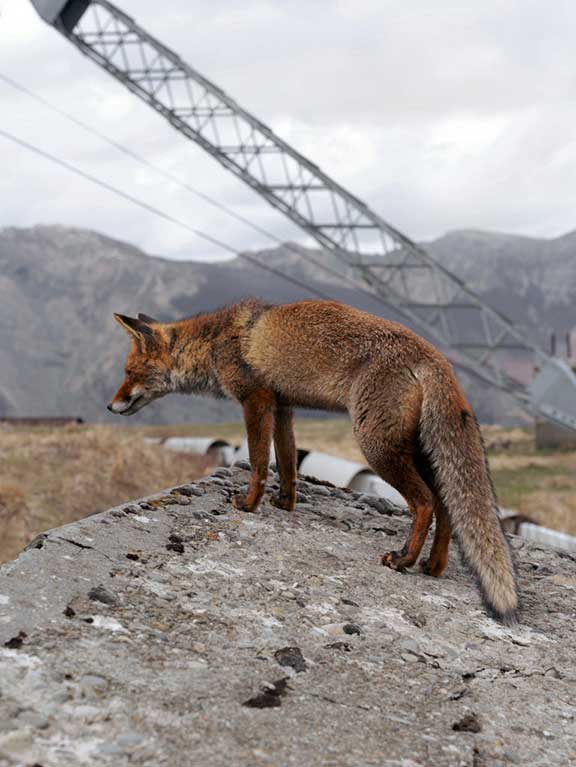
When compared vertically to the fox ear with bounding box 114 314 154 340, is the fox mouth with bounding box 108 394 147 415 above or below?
below

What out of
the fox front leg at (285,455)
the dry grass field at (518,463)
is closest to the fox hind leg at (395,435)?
the fox front leg at (285,455)

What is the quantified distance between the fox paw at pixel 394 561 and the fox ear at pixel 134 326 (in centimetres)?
254

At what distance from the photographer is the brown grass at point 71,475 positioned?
1770 centimetres

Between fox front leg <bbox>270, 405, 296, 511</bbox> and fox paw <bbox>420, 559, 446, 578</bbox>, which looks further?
fox front leg <bbox>270, 405, 296, 511</bbox>

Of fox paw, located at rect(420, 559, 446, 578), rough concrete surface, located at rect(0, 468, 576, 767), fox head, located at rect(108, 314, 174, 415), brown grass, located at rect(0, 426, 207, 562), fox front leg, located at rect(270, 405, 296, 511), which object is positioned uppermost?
fox head, located at rect(108, 314, 174, 415)

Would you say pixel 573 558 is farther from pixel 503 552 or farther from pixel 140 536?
pixel 140 536

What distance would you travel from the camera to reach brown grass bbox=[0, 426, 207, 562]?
1770cm

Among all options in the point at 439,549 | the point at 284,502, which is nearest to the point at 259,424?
the point at 284,502

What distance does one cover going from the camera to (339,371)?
20.6ft

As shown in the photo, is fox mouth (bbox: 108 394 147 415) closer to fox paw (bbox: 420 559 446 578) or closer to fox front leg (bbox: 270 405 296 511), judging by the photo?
fox front leg (bbox: 270 405 296 511)

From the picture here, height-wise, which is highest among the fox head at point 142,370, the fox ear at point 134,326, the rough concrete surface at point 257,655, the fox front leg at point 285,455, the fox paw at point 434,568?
the fox ear at point 134,326

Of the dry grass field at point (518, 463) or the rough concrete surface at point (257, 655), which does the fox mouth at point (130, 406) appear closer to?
the rough concrete surface at point (257, 655)

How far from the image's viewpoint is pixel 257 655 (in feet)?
15.4

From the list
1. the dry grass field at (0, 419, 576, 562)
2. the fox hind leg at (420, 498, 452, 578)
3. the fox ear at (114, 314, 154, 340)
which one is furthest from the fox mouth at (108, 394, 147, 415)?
the dry grass field at (0, 419, 576, 562)
